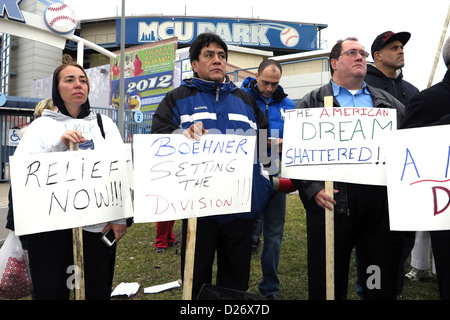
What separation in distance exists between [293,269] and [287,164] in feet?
Result: 7.45

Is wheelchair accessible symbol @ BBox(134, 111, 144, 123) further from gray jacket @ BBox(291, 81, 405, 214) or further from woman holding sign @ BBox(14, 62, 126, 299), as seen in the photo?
gray jacket @ BBox(291, 81, 405, 214)

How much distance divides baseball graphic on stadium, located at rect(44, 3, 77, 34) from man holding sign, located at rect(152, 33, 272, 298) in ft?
39.1

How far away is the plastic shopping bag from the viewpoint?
2.36m

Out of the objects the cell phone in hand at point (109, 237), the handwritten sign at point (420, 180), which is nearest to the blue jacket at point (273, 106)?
the handwritten sign at point (420, 180)

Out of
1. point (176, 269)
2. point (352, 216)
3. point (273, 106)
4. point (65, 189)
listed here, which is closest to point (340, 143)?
point (352, 216)

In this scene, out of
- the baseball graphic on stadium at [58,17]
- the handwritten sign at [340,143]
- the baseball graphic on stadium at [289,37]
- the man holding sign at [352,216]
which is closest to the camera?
the handwritten sign at [340,143]

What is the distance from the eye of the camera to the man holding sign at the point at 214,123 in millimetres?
2166

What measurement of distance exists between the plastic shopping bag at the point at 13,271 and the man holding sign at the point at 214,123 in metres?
1.22

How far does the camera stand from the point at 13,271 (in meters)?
2.38

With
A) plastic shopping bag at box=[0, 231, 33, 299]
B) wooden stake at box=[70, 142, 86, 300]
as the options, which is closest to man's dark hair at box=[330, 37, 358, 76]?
wooden stake at box=[70, 142, 86, 300]

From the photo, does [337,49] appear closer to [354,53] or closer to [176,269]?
[354,53]

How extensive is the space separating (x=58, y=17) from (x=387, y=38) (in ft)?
39.9

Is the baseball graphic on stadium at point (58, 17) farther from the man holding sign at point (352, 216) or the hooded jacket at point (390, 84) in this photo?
the man holding sign at point (352, 216)
